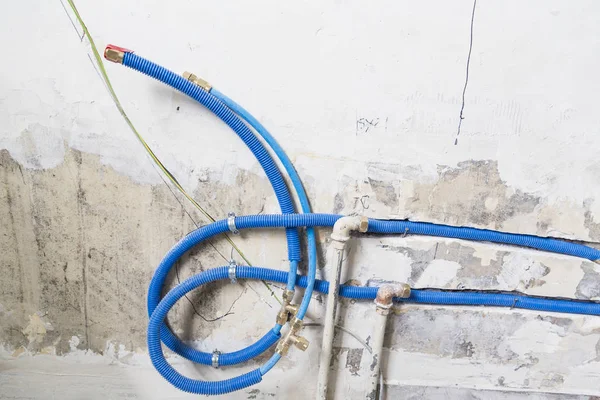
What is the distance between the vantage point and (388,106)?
117 centimetres

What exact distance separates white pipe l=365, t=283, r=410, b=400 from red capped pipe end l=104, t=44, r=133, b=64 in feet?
3.04

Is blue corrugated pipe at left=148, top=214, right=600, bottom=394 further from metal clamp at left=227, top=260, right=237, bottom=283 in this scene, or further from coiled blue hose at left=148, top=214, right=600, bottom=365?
metal clamp at left=227, top=260, right=237, bottom=283

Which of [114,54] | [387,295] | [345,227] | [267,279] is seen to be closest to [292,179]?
[345,227]

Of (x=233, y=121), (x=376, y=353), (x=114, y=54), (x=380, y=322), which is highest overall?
(x=114, y=54)

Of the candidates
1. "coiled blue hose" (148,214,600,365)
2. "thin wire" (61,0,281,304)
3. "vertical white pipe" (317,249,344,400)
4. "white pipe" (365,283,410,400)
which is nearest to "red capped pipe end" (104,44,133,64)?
"thin wire" (61,0,281,304)

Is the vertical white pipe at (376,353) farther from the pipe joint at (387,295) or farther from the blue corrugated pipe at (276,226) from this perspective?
the blue corrugated pipe at (276,226)

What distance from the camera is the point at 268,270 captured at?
4.02 ft

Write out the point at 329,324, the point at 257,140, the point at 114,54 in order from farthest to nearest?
the point at 329,324, the point at 257,140, the point at 114,54

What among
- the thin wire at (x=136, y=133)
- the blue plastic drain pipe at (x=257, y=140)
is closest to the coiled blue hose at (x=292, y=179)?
the blue plastic drain pipe at (x=257, y=140)

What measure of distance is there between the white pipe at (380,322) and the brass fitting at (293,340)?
0.25 meters

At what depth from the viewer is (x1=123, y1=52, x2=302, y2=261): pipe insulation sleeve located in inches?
41.5

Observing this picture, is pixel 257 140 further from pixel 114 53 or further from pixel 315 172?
pixel 114 53

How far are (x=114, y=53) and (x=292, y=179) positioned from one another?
0.54 metres

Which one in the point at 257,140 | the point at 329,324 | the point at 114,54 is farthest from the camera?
the point at 329,324
